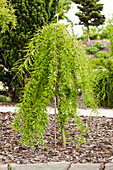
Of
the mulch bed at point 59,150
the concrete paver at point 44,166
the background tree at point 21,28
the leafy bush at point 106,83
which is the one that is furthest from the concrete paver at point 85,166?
the background tree at point 21,28

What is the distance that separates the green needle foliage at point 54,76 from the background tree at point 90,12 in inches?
652

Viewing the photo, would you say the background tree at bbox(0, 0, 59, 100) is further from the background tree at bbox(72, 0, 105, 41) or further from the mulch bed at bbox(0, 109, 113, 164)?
the background tree at bbox(72, 0, 105, 41)

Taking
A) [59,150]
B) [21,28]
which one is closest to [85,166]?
[59,150]

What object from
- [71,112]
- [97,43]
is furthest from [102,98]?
[97,43]

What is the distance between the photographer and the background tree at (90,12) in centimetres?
1900

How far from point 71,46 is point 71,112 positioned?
0.84 m

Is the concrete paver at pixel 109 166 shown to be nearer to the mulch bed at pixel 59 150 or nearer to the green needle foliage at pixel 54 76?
the mulch bed at pixel 59 150

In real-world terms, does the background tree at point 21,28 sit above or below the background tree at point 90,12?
below

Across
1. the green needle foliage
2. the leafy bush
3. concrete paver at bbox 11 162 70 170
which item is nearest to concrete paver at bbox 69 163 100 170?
concrete paver at bbox 11 162 70 170

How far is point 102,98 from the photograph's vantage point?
21.5 feet

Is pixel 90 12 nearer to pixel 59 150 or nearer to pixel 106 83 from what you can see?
pixel 106 83

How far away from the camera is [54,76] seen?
9.64 feet

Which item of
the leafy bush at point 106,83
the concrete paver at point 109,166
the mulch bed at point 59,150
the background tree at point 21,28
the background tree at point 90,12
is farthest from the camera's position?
the background tree at point 90,12

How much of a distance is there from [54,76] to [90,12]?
1778 cm
